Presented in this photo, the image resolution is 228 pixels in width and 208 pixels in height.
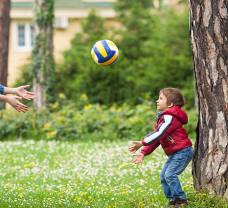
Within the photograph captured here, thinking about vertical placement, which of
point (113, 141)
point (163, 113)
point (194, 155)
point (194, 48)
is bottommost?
point (113, 141)

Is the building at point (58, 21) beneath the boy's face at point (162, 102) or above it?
above

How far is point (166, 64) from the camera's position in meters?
32.8

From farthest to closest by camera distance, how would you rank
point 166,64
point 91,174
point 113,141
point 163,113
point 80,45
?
point 80,45 → point 166,64 → point 113,141 → point 91,174 → point 163,113

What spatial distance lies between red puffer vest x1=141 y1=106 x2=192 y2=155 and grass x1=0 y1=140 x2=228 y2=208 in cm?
69

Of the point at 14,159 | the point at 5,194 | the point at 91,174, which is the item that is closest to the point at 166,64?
the point at 14,159

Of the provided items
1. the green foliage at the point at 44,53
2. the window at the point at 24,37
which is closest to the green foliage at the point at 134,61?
the window at the point at 24,37

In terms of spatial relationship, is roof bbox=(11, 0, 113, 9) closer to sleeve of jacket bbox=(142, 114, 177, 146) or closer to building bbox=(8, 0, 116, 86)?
building bbox=(8, 0, 116, 86)

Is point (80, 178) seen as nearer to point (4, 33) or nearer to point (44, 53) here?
point (4, 33)

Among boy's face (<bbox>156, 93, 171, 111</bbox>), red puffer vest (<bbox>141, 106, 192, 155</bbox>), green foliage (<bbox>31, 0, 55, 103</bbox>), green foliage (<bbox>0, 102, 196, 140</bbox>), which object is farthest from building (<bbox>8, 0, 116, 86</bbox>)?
red puffer vest (<bbox>141, 106, 192, 155</bbox>)

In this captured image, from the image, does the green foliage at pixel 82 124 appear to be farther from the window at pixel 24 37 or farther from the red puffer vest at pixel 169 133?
the window at pixel 24 37

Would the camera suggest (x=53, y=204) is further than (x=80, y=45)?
No

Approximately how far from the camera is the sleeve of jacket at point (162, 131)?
28.4ft

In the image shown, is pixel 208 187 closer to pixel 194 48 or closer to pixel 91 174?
pixel 194 48

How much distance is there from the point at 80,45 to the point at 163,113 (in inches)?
1101
